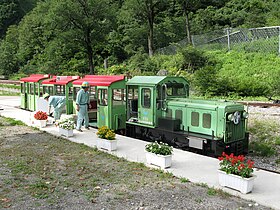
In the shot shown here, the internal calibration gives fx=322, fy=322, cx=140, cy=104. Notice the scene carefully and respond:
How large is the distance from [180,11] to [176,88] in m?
31.9

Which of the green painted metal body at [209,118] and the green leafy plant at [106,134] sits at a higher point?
the green painted metal body at [209,118]

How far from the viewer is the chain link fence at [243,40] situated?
82.5 feet

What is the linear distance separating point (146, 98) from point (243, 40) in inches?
763

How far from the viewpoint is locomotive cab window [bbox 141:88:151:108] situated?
11195 mm

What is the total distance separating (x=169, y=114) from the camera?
11016mm

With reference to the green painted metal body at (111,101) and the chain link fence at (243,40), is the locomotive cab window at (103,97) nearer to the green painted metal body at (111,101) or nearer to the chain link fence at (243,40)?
the green painted metal body at (111,101)

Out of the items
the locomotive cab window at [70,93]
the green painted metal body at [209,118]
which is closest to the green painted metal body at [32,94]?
the locomotive cab window at [70,93]

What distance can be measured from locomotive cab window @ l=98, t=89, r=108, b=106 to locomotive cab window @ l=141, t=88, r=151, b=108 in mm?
1942

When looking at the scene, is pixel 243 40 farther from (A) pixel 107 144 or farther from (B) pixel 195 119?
(A) pixel 107 144

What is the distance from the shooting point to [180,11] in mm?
41031

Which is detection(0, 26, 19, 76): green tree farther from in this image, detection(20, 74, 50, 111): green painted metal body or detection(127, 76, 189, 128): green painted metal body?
detection(127, 76, 189, 128): green painted metal body

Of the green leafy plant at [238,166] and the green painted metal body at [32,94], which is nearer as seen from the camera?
the green leafy plant at [238,166]

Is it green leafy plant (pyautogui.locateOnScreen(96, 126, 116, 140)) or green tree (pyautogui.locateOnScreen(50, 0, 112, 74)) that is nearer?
green leafy plant (pyautogui.locateOnScreen(96, 126, 116, 140))

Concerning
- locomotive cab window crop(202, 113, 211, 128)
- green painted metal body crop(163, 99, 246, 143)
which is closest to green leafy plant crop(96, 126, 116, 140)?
green painted metal body crop(163, 99, 246, 143)
